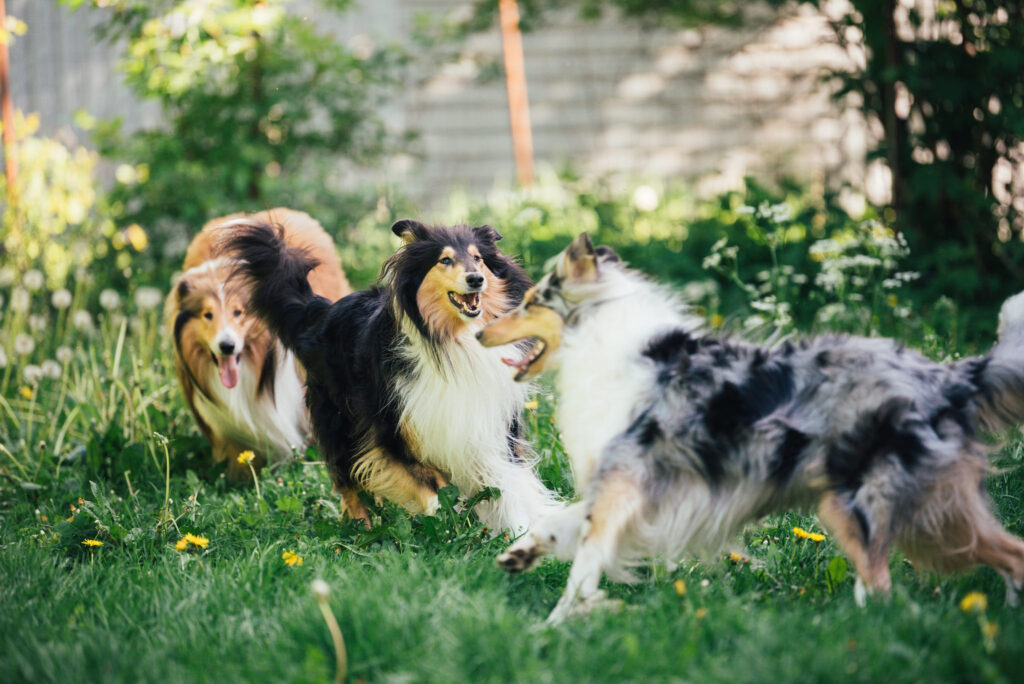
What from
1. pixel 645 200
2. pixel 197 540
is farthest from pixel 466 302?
pixel 645 200

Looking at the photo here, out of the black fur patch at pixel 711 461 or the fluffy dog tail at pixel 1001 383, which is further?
the black fur patch at pixel 711 461

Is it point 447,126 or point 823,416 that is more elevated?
point 447,126

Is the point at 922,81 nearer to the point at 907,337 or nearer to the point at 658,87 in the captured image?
the point at 907,337

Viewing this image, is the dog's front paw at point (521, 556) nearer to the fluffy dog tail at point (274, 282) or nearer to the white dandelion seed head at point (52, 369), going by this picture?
the fluffy dog tail at point (274, 282)

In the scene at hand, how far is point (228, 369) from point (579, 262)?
→ 97.8 inches

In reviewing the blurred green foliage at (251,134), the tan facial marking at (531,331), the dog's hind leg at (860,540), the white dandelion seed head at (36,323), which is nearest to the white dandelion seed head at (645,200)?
the blurred green foliage at (251,134)

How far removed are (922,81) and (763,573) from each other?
4.53 metres

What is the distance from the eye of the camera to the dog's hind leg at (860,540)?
2684 mm

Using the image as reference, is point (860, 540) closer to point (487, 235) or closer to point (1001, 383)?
point (1001, 383)

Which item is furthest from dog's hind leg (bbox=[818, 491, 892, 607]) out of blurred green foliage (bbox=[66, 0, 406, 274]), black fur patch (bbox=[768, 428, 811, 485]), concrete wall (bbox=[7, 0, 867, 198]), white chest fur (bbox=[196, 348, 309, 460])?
concrete wall (bbox=[7, 0, 867, 198])

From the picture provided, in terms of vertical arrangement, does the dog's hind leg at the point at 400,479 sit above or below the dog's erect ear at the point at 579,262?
below

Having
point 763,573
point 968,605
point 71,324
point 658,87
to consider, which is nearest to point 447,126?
point 658,87

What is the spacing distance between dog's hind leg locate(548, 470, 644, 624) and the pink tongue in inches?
101

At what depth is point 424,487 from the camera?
3.91 m
